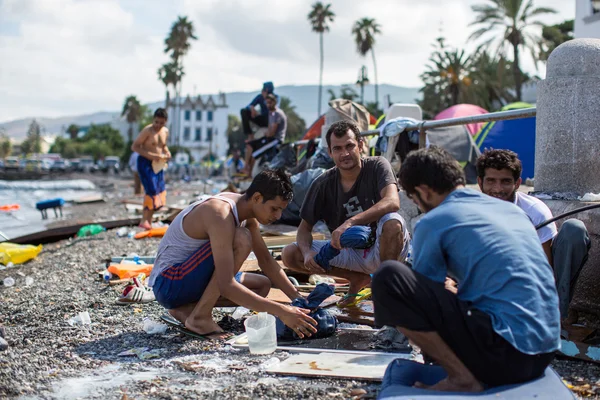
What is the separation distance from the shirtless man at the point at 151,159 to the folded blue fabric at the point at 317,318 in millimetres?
5955

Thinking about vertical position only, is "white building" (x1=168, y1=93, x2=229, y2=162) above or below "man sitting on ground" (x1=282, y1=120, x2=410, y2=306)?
above

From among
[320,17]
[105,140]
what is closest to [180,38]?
[320,17]

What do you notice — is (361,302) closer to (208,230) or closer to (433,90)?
(208,230)

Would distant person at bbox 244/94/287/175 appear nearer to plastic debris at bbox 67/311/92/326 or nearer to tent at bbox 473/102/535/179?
tent at bbox 473/102/535/179

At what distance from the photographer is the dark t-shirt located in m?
4.46

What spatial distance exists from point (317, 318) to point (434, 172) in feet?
5.09

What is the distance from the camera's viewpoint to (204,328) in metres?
3.89

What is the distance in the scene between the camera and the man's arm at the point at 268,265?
14.0 feet

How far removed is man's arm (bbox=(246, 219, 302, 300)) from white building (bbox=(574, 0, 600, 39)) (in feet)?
53.7

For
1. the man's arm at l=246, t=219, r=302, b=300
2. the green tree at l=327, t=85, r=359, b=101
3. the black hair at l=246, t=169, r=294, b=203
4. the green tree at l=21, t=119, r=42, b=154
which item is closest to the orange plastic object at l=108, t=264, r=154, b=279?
the man's arm at l=246, t=219, r=302, b=300

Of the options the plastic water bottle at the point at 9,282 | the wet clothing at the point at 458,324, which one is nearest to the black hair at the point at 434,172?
the wet clothing at the point at 458,324

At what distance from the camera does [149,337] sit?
13.1 ft

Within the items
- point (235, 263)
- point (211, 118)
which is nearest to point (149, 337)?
point (235, 263)

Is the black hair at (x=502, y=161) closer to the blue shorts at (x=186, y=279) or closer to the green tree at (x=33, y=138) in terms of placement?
the blue shorts at (x=186, y=279)
